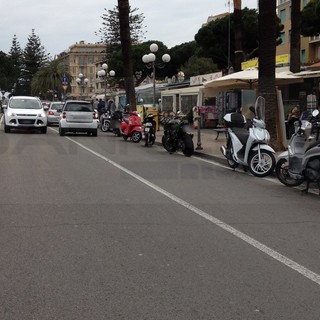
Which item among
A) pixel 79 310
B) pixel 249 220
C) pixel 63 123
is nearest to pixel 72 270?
pixel 79 310

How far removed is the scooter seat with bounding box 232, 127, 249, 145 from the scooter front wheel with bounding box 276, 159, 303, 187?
164 cm

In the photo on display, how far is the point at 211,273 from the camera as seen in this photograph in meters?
4.90

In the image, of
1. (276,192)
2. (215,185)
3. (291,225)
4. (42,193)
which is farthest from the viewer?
(215,185)

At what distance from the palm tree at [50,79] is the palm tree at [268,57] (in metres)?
79.6

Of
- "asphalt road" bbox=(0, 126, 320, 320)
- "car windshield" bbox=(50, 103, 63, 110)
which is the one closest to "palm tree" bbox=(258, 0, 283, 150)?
"asphalt road" bbox=(0, 126, 320, 320)

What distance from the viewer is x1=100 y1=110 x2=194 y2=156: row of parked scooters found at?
15.7 meters

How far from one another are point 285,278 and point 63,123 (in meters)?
19.2

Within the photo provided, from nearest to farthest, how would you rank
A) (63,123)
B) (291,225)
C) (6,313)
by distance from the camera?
(6,313)
(291,225)
(63,123)

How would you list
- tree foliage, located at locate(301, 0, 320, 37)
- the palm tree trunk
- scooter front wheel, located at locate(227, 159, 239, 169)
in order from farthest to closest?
tree foliage, located at locate(301, 0, 320, 37)
the palm tree trunk
scooter front wheel, located at locate(227, 159, 239, 169)

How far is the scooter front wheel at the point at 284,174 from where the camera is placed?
1009cm

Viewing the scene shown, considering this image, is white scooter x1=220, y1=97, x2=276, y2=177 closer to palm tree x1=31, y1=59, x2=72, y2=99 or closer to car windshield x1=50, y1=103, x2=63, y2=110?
car windshield x1=50, y1=103, x2=63, y2=110

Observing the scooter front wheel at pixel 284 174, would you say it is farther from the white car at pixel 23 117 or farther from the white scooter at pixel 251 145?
the white car at pixel 23 117

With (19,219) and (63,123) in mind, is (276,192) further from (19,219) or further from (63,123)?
(63,123)

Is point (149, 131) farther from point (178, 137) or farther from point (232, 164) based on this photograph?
Result: point (232, 164)
